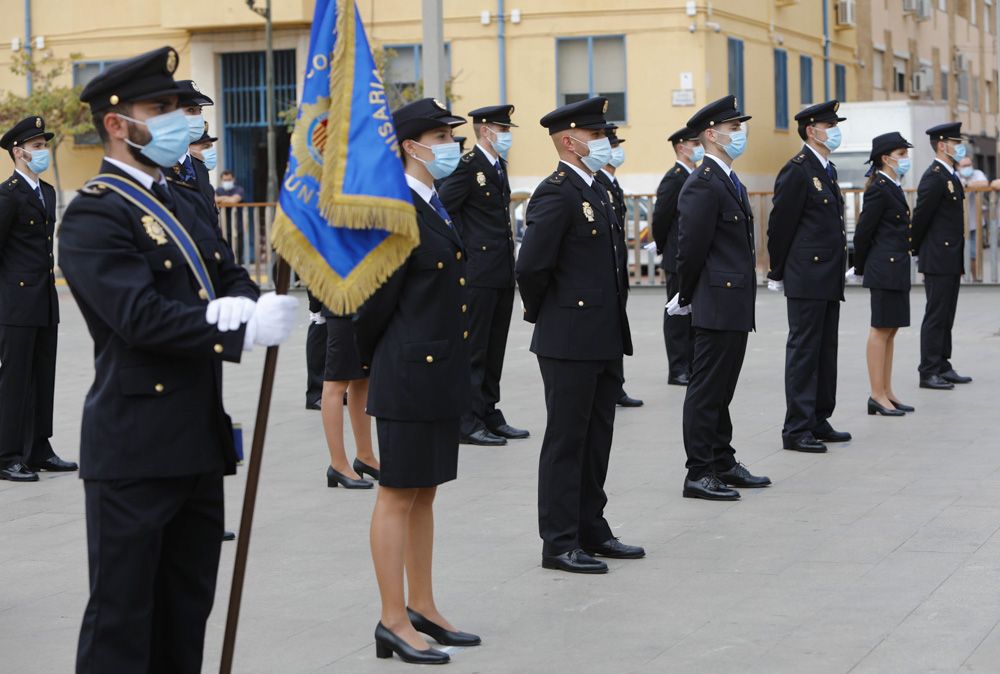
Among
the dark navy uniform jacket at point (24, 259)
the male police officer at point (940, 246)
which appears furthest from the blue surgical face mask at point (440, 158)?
the male police officer at point (940, 246)

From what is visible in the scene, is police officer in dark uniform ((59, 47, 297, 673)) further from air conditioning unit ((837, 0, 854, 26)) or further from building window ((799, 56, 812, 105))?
air conditioning unit ((837, 0, 854, 26))

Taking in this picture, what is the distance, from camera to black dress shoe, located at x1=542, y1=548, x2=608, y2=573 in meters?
7.14

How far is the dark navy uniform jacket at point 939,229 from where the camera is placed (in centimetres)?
1370

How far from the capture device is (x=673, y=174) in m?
14.0

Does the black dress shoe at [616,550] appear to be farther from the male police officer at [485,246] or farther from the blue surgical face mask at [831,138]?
the blue surgical face mask at [831,138]

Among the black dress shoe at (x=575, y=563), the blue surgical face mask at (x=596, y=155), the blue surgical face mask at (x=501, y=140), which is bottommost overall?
the black dress shoe at (x=575, y=563)

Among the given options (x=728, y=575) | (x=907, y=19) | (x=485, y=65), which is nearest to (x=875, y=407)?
(x=728, y=575)

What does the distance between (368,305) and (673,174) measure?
848 cm

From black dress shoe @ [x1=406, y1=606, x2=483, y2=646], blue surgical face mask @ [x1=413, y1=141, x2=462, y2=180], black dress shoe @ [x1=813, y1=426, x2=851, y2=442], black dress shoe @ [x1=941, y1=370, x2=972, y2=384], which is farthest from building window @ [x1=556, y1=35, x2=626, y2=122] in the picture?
black dress shoe @ [x1=406, y1=606, x2=483, y2=646]

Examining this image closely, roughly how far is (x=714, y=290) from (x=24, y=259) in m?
4.46

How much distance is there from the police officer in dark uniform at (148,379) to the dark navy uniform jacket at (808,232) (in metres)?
6.43

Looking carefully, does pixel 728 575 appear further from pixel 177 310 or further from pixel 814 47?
pixel 814 47

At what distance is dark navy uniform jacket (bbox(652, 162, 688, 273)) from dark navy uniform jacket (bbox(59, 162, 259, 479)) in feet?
31.5

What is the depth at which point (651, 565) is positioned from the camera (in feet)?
23.9
